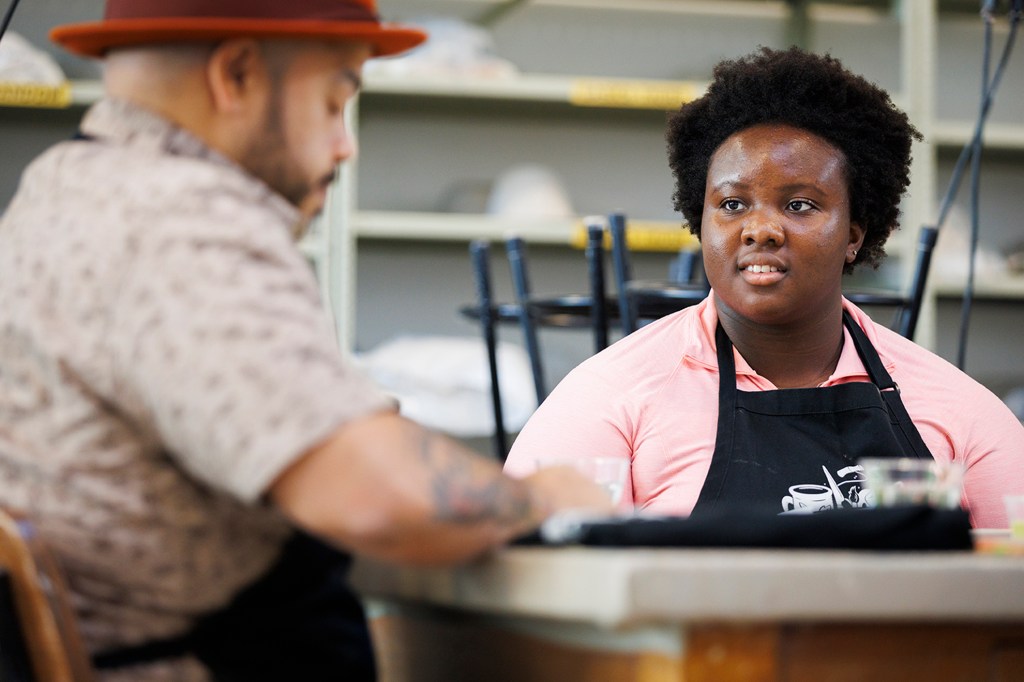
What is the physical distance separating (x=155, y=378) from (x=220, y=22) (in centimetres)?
32

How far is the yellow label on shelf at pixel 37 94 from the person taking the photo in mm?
3863

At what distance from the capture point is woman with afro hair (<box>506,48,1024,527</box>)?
198 centimetres

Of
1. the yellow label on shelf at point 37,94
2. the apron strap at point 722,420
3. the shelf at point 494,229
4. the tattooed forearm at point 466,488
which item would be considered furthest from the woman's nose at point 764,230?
the yellow label on shelf at point 37,94

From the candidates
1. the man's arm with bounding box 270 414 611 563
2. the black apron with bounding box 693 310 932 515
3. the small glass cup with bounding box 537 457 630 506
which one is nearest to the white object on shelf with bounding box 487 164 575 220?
the black apron with bounding box 693 310 932 515

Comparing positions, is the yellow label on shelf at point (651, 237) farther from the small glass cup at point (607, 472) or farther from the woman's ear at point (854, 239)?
the small glass cup at point (607, 472)

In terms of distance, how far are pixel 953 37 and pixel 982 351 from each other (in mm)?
1145

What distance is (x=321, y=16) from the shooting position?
114cm

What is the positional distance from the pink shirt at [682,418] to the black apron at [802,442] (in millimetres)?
29

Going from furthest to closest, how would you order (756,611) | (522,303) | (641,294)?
(522,303) → (641,294) → (756,611)

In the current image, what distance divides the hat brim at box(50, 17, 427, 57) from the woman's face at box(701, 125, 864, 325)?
3.62 ft

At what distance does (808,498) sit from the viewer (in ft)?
6.23

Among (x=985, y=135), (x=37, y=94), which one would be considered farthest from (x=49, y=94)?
(x=985, y=135)

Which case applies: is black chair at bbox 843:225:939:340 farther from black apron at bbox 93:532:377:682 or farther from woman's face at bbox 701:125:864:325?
black apron at bbox 93:532:377:682

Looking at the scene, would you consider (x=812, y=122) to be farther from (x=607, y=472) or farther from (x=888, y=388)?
(x=607, y=472)
